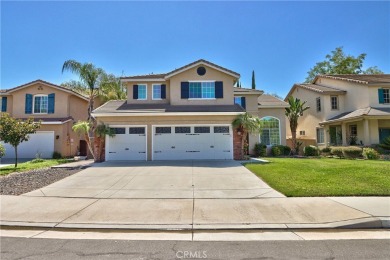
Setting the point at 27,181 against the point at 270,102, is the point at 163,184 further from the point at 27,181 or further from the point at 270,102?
the point at 270,102

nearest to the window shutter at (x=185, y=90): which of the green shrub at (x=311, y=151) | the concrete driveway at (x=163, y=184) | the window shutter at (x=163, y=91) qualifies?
the window shutter at (x=163, y=91)

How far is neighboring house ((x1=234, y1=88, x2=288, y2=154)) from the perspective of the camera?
22766 millimetres

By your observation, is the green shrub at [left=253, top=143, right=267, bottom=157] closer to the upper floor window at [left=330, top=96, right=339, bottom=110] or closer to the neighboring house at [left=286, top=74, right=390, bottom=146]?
the neighboring house at [left=286, top=74, right=390, bottom=146]

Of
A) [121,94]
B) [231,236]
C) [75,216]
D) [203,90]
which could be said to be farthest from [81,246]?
[121,94]

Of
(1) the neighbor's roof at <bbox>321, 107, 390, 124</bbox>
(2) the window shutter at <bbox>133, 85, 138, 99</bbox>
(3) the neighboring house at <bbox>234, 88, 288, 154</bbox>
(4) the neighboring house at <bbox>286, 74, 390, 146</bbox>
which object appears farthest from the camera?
(3) the neighboring house at <bbox>234, 88, 288, 154</bbox>

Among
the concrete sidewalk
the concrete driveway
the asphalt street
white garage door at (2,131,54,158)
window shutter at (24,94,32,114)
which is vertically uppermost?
window shutter at (24,94,32,114)

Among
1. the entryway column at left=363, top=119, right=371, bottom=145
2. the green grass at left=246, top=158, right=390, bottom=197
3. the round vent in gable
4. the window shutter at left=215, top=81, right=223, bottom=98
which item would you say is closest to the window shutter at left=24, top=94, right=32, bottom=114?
the round vent in gable

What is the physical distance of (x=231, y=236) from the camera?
17.8ft

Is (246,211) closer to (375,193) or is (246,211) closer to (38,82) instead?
(375,193)

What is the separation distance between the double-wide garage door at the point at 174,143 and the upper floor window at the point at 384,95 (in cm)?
1424

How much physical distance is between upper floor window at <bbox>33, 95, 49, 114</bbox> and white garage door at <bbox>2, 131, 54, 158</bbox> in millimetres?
2250

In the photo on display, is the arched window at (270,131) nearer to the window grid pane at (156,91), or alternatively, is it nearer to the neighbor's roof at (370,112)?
the neighbor's roof at (370,112)

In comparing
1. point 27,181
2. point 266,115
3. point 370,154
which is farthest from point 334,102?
point 27,181

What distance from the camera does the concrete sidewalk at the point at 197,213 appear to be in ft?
19.7
